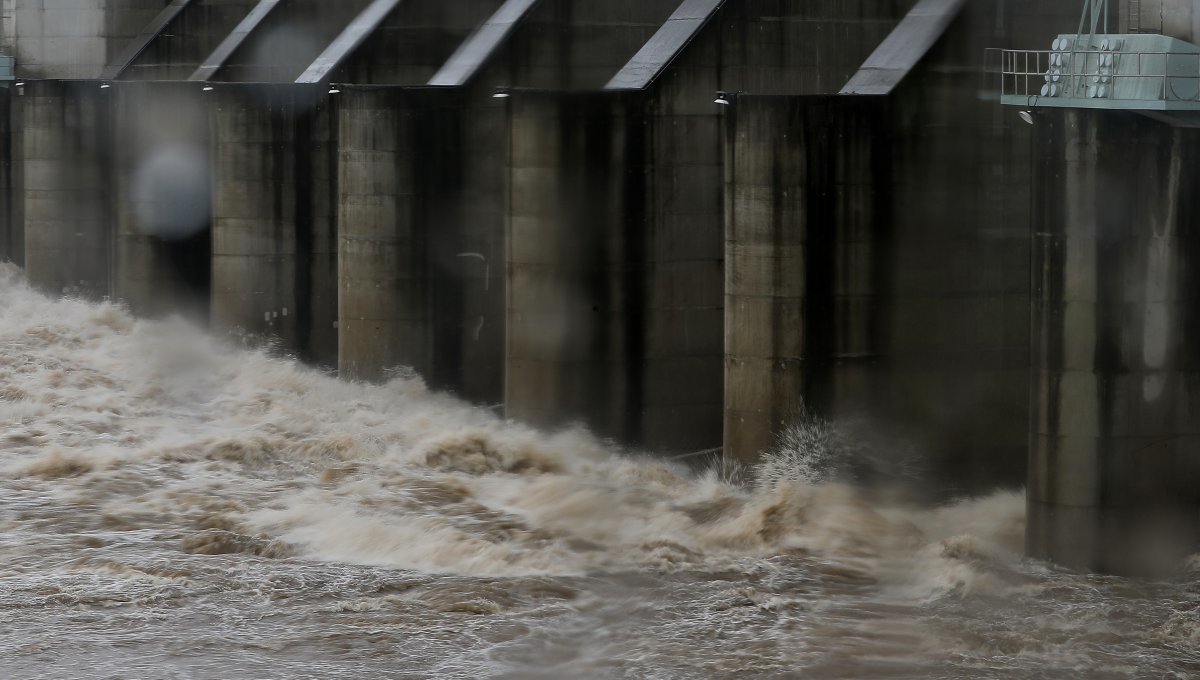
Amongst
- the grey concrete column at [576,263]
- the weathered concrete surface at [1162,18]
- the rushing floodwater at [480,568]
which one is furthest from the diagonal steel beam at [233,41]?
the weathered concrete surface at [1162,18]

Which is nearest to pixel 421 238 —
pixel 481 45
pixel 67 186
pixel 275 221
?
pixel 481 45

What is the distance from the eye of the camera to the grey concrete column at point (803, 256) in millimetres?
19641

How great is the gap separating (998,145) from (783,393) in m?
3.67

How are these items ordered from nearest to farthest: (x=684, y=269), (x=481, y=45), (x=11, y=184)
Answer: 1. (x=684, y=269)
2. (x=481, y=45)
3. (x=11, y=184)

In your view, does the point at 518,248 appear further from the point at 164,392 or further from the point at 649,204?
the point at 164,392

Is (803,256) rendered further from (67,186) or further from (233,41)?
(67,186)

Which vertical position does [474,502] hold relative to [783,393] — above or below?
below

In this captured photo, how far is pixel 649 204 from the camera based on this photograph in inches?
→ 870

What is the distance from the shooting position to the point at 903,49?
2039 cm

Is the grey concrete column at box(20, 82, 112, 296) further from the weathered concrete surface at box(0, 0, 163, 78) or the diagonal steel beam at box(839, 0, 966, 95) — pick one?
the diagonal steel beam at box(839, 0, 966, 95)

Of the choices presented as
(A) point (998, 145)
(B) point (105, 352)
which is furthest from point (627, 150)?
(B) point (105, 352)

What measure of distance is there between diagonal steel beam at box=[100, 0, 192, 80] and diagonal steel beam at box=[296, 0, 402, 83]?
624 cm

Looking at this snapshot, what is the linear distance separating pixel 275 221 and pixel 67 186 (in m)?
6.19

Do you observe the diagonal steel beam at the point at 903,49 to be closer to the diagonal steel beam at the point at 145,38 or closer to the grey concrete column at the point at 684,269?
the grey concrete column at the point at 684,269
